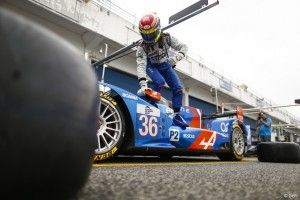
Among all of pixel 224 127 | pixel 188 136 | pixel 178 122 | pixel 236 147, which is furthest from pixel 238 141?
pixel 178 122

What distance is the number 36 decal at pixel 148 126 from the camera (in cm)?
300

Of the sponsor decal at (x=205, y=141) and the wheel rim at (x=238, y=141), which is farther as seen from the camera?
the wheel rim at (x=238, y=141)

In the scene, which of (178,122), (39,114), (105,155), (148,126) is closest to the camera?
(39,114)

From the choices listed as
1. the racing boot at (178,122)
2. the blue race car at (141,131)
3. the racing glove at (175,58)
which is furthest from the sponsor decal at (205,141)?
the racing glove at (175,58)

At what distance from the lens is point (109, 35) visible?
394 inches

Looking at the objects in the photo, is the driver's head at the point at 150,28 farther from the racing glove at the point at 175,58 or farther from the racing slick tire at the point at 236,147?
the racing slick tire at the point at 236,147

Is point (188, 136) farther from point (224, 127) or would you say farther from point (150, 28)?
point (150, 28)

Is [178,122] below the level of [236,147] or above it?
above

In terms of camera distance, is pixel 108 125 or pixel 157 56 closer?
pixel 108 125

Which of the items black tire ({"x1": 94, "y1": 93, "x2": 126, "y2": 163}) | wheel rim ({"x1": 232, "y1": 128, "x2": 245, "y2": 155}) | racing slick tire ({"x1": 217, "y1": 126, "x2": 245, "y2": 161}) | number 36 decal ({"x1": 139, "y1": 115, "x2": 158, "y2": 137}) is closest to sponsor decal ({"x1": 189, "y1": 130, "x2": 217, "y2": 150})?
racing slick tire ({"x1": 217, "y1": 126, "x2": 245, "y2": 161})

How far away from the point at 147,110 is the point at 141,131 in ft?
0.89

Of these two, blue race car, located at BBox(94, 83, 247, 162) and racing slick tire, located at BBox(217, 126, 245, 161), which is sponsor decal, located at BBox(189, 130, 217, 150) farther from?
racing slick tire, located at BBox(217, 126, 245, 161)

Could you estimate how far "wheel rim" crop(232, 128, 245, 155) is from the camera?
4.80 metres

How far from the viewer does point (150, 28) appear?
12.6 feet
